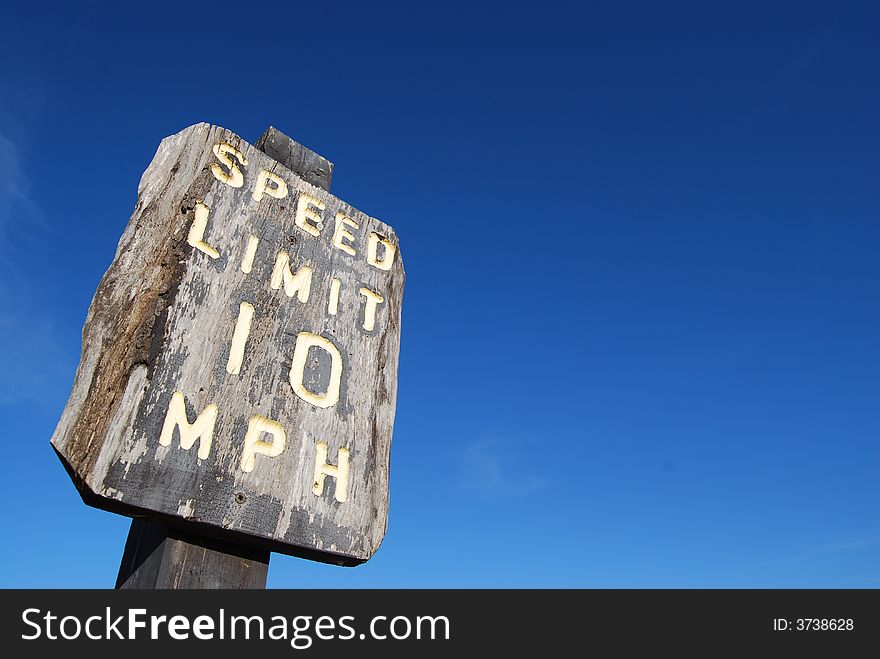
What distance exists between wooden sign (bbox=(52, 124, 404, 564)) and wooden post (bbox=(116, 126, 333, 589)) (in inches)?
2.9

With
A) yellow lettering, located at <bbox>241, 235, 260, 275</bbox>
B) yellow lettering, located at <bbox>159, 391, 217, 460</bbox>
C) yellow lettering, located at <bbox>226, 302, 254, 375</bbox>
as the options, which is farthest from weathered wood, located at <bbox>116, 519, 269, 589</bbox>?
yellow lettering, located at <bbox>241, 235, 260, 275</bbox>

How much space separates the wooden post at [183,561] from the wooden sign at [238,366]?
74mm

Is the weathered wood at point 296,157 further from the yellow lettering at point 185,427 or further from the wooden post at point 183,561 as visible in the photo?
the wooden post at point 183,561

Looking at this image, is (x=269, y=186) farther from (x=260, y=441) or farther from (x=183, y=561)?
(x=183, y=561)

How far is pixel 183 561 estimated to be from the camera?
64.6 inches

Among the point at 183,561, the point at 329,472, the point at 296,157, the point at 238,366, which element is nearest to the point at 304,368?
the point at 238,366

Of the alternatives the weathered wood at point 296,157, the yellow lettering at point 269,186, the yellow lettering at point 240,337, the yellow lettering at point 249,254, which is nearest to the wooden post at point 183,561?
the yellow lettering at point 240,337

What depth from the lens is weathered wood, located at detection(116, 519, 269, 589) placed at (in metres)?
1.62

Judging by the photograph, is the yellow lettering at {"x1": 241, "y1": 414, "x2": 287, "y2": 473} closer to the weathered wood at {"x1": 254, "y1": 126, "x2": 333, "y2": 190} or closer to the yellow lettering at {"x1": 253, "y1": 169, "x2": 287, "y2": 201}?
the yellow lettering at {"x1": 253, "y1": 169, "x2": 287, "y2": 201}

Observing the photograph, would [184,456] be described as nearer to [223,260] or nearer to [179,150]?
[223,260]

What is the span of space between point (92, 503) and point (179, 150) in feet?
3.55

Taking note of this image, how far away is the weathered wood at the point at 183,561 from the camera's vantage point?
1.62 meters
